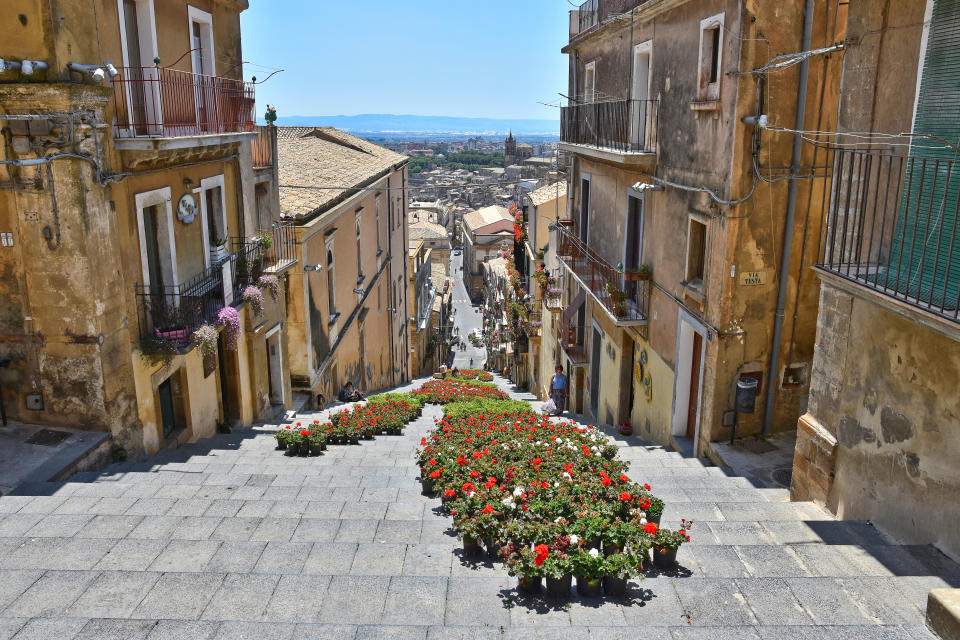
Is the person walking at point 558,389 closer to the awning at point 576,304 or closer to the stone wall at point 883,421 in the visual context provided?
the awning at point 576,304

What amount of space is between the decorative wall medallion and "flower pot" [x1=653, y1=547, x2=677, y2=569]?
363 inches

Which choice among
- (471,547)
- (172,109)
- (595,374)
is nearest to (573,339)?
(595,374)

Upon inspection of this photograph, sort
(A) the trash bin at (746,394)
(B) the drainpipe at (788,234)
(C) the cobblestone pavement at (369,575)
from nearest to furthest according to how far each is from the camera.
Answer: (C) the cobblestone pavement at (369,575) → (B) the drainpipe at (788,234) → (A) the trash bin at (746,394)

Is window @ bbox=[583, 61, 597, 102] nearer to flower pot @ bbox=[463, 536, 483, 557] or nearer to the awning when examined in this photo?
the awning

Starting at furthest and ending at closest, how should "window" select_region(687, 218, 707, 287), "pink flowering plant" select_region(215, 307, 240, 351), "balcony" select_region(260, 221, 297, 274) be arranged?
"balcony" select_region(260, 221, 297, 274)
"pink flowering plant" select_region(215, 307, 240, 351)
"window" select_region(687, 218, 707, 287)

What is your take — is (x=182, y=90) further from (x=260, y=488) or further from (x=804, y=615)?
(x=804, y=615)

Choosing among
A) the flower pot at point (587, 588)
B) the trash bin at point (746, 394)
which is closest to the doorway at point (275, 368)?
the trash bin at point (746, 394)

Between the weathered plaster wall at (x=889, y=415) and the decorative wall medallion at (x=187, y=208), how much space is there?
966 cm

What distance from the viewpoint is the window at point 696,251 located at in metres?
11.4

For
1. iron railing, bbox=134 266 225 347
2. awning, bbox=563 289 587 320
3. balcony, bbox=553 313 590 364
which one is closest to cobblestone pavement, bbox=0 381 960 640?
iron railing, bbox=134 266 225 347

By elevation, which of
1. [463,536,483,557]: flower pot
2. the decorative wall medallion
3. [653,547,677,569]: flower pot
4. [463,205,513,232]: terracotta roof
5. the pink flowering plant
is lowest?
[463,205,513,232]: terracotta roof

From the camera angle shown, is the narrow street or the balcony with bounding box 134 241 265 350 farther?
the narrow street

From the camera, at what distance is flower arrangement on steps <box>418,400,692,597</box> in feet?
18.1

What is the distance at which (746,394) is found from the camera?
10.5 meters
